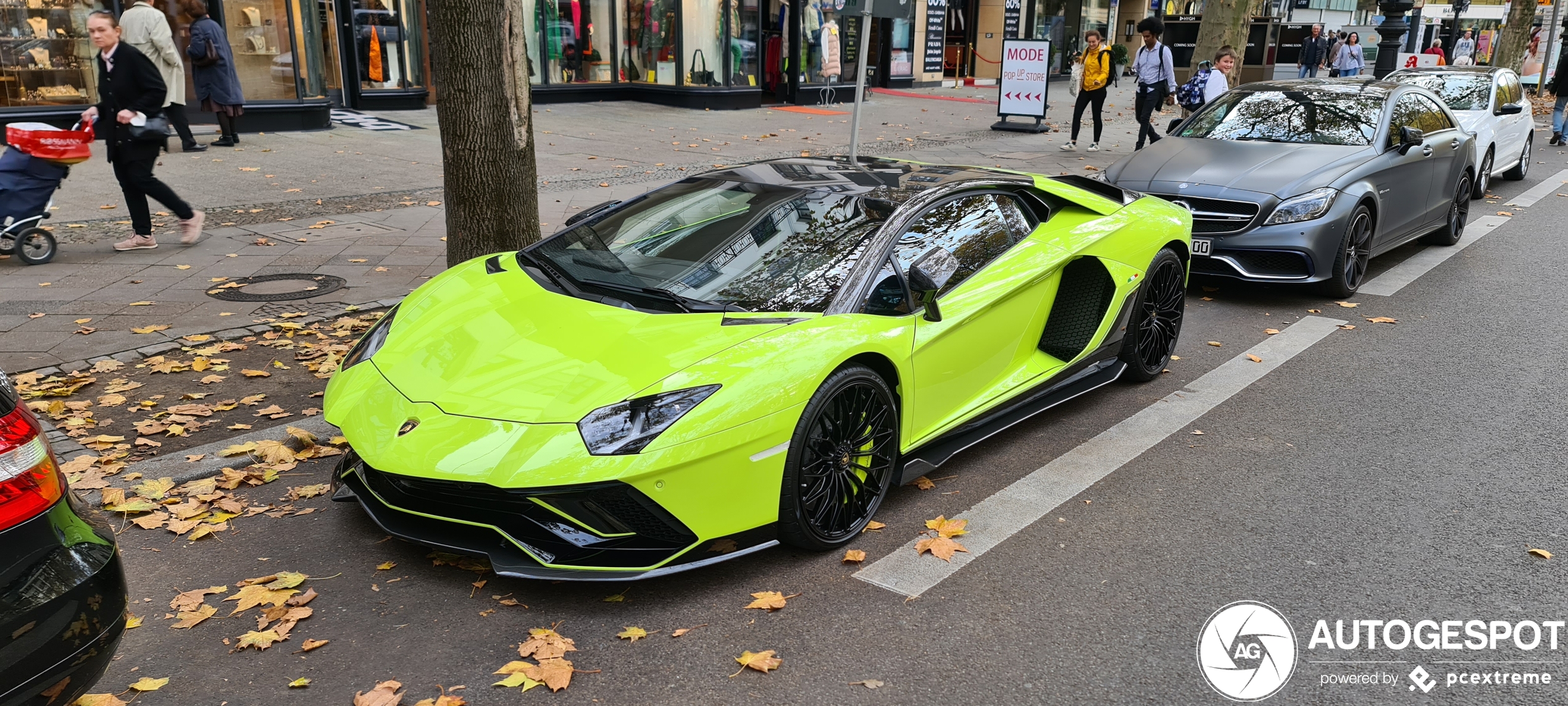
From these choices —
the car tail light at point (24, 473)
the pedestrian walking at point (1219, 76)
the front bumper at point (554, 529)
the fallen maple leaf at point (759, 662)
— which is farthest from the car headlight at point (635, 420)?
the pedestrian walking at point (1219, 76)

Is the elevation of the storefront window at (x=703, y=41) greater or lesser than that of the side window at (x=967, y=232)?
greater

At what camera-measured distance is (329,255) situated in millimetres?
8609

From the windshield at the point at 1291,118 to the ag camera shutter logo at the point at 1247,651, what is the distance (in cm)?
604

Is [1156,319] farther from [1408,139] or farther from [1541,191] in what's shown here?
[1541,191]

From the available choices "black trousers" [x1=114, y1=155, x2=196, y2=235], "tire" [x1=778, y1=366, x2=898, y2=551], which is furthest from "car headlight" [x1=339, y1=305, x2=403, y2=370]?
"black trousers" [x1=114, y1=155, x2=196, y2=235]

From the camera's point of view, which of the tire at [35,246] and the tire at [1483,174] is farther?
the tire at [1483,174]

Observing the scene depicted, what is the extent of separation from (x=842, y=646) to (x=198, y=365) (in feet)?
14.1

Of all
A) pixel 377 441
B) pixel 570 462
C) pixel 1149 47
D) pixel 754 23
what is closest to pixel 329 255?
pixel 377 441

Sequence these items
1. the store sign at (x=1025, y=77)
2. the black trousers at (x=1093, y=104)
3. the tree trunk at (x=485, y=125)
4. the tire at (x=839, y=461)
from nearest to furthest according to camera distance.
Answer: the tire at (x=839, y=461) < the tree trunk at (x=485, y=125) < the black trousers at (x=1093, y=104) < the store sign at (x=1025, y=77)

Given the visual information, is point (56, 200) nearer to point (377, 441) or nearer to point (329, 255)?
point (329, 255)

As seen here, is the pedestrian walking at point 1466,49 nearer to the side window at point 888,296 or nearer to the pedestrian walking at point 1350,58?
the pedestrian walking at point 1350,58

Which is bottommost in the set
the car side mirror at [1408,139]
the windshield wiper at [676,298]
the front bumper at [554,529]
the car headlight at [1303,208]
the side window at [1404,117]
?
the front bumper at [554,529]

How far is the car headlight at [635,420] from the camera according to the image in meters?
3.36

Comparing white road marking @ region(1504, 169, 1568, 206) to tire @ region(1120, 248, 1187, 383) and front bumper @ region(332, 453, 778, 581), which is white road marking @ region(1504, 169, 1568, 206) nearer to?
tire @ region(1120, 248, 1187, 383)
